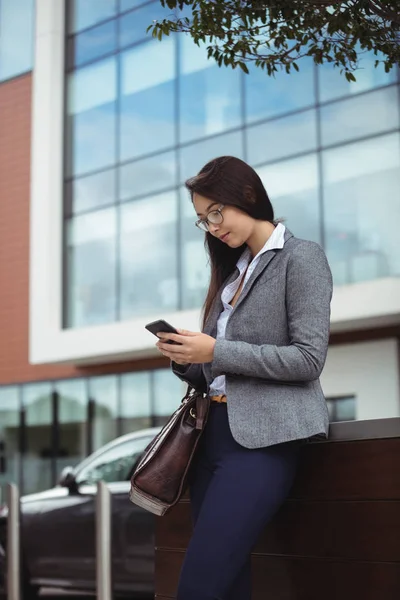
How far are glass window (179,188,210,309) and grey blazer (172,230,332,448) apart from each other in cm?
1649

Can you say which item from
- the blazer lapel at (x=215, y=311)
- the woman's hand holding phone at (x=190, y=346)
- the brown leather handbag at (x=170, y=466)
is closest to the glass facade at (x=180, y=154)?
the blazer lapel at (x=215, y=311)

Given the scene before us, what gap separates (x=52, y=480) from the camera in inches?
940

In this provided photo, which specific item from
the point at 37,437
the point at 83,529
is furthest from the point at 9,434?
the point at 83,529

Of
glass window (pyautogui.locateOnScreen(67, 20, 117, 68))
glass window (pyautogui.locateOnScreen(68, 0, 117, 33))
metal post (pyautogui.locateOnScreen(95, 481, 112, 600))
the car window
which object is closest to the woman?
metal post (pyautogui.locateOnScreen(95, 481, 112, 600))

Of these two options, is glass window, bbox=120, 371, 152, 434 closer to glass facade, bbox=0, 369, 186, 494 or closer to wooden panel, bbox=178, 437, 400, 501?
glass facade, bbox=0, 369, 186, 494

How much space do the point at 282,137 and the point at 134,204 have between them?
4.12 meters

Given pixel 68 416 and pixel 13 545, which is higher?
pixel 68 416

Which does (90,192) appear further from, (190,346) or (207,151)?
(190,346)

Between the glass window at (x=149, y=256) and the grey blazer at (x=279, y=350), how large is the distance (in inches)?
674

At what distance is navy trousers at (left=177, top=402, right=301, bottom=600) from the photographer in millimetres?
2842

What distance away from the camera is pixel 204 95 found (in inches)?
822

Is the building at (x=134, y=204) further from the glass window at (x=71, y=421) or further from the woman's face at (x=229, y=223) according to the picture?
the woman's face at (x=229, y=223)

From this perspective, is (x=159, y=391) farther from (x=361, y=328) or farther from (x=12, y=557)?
(x=12, y=557)

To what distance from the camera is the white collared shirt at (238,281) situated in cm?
315
